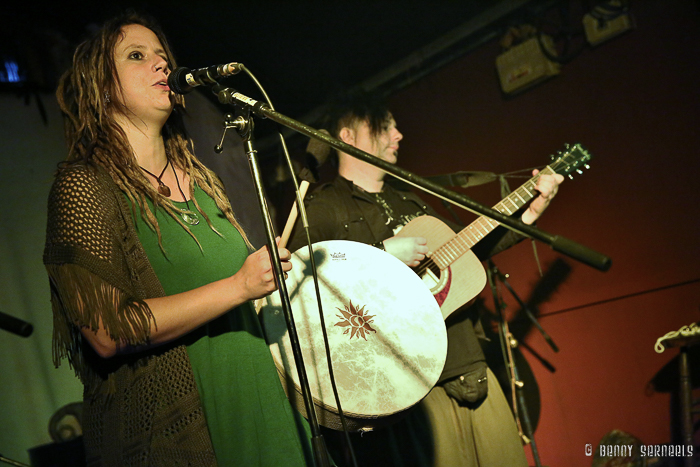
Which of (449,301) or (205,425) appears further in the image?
(449,301)

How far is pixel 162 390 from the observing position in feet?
3.86

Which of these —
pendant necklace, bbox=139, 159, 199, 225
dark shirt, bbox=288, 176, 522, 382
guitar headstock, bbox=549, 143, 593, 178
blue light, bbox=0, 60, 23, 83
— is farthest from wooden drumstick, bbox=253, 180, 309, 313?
blue light, bbox=0, 60, 23, 83

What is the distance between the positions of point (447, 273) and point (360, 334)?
0.85 metres

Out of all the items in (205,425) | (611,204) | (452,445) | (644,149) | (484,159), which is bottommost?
(452,445)

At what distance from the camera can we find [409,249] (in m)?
2.28

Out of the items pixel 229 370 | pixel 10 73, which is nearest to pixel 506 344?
pixel 229 370

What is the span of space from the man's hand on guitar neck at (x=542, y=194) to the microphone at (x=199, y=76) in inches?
74.4

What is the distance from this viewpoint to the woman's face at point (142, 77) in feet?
4.78

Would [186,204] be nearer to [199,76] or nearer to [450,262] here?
[199,76]

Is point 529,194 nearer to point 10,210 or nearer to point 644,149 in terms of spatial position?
point 644,149

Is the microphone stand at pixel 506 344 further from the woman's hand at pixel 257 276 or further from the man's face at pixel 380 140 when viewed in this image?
the woman's hand at pixel 257 276

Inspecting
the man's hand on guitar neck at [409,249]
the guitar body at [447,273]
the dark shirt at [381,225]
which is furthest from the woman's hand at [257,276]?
the guitar body at [447,273]

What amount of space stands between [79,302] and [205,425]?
384 millimetres

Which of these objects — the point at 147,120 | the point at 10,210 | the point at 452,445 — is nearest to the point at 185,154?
the point at 147,120
